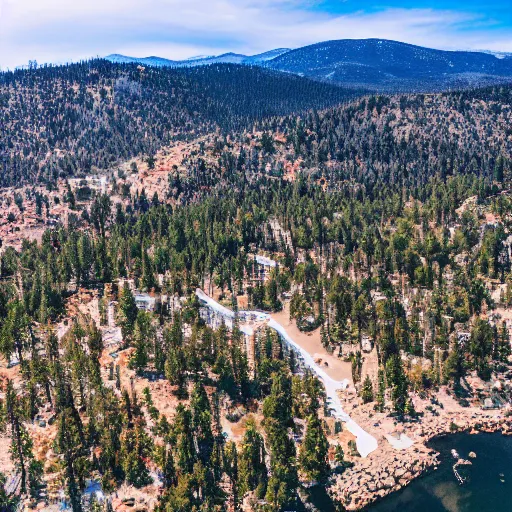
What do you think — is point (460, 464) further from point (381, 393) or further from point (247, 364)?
point (247, 364)

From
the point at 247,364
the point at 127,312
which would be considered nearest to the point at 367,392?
the point at 247,364

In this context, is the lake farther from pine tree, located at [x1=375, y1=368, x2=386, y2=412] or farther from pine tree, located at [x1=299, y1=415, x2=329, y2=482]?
pine tree, located at [x1=375, y1=368, x2=386, y2=412]

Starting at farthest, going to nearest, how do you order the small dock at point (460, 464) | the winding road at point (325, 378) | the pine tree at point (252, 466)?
the winding road at point (325, 378) < the small dock at point (460, 464) < the pine tree at point (252, 466)

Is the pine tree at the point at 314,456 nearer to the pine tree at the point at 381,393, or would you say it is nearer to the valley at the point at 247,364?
the valley at the point at 247,364

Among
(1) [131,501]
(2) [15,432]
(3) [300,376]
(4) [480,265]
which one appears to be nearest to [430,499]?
(3) [300,376]

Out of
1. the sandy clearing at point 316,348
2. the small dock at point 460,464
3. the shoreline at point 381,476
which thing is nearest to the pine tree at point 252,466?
the shoreline at point 381,476

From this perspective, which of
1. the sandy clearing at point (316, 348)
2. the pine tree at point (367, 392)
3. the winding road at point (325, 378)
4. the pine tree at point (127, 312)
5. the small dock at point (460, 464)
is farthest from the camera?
the pine tree at point (127, 312)

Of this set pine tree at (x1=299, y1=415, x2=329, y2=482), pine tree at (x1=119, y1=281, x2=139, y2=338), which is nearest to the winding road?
pine tree at (x1=299, y1=415, x2=329, y2=482)
